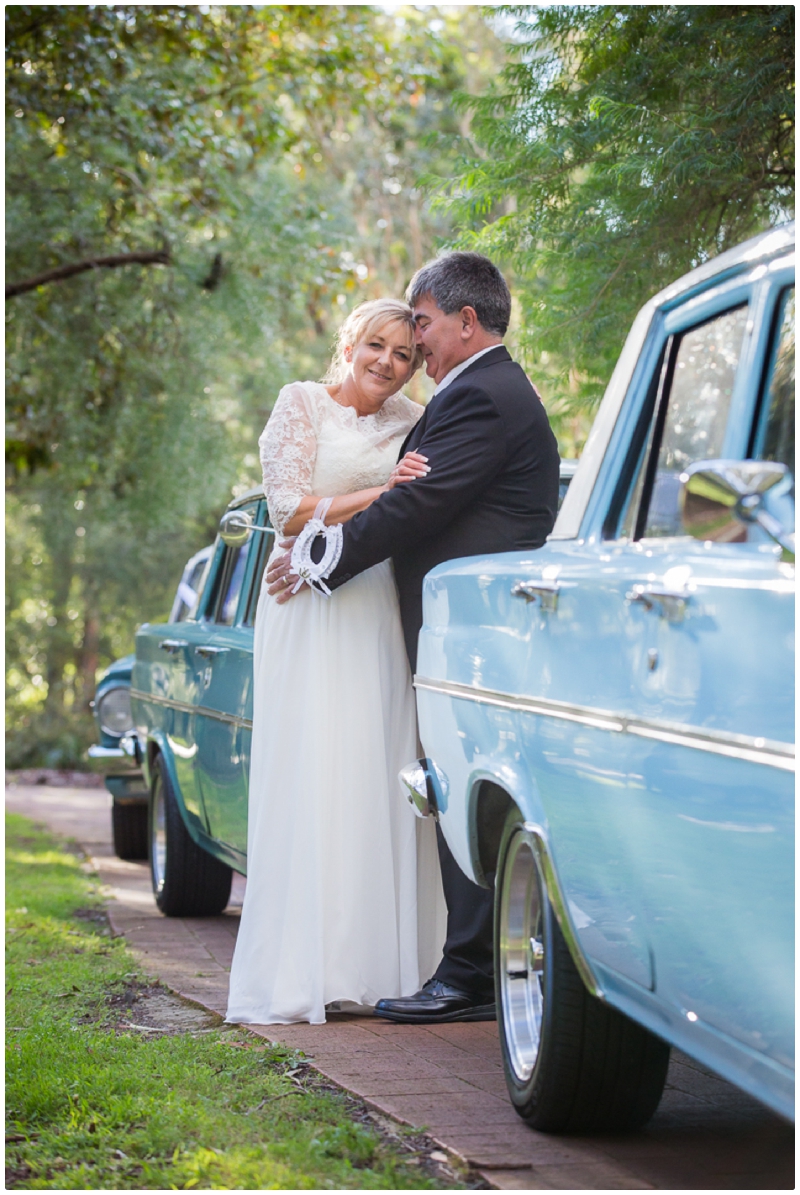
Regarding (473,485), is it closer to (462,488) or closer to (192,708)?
(462,488)

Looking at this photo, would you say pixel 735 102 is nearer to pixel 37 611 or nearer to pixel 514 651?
pixel 514 651

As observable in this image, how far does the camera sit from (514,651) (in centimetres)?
330

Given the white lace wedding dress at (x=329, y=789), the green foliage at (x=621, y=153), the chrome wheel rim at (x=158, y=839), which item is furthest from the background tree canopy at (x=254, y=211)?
the chrome wheel rim at (x=158, y=839)

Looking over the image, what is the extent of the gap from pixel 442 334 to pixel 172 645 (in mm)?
3082

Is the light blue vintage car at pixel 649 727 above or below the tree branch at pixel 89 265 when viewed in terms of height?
below

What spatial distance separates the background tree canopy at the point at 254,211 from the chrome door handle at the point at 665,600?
3.85m

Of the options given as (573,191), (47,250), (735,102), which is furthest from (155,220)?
(735,102)

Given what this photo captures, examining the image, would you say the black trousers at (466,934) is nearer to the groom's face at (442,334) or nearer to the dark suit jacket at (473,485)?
the dark suit jacket at (473,485)

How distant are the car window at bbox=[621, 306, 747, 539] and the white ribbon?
1.70 m

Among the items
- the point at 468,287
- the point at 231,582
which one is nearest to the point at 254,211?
the point at 231,582

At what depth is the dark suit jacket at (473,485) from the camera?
14.4 ft

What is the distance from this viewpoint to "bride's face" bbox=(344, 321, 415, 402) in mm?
4922

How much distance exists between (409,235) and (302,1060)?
21073mm

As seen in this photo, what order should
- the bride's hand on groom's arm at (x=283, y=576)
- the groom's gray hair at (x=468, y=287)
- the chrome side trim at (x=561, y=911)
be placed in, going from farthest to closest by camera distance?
the bride's hand on groom's arm at (x=283, y=576) → the groom's gray hair at (x=468, y=287) → the chrome side trim at (x=561, y=911)
